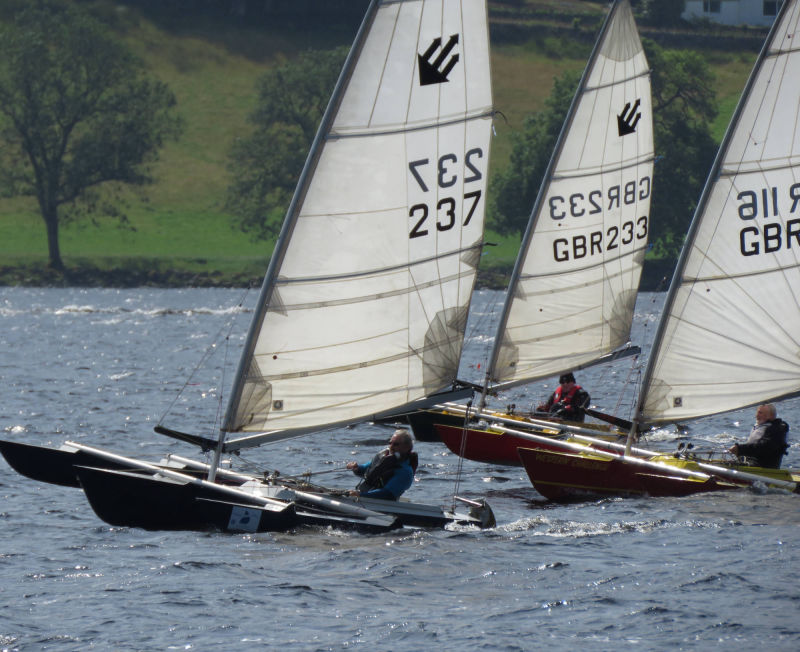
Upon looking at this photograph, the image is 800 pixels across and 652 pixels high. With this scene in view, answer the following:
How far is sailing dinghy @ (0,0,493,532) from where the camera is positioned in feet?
66.1

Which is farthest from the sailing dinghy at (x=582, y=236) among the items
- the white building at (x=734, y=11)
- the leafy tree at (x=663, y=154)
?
the white building at (x=734, y=11)

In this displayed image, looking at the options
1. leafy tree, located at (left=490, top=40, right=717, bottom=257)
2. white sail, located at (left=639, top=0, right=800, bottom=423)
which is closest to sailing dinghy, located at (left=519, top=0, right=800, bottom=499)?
white sail, located at (left=639, top=0, right=800, bottom=423)

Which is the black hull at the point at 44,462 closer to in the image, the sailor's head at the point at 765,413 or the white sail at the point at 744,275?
the white sail at the point at 744,275

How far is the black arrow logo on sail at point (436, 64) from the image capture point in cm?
2072

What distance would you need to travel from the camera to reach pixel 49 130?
103 meters

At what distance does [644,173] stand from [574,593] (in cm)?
1797

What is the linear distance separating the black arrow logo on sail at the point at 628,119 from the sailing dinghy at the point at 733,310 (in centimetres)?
811

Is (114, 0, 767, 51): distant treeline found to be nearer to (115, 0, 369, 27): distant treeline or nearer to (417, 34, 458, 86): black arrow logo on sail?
(115, 0, 369, 27): distant treeline

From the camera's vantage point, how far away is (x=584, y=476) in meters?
24.7

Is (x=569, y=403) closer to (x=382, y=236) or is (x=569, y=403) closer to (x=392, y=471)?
(x=392, y=471)

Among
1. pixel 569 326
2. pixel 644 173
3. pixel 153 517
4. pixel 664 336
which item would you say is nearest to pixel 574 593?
pixel 153 517

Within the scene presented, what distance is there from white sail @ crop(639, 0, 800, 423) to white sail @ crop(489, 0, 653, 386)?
723cm

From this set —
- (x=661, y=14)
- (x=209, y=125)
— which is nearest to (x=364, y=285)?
(x=209, y=125)

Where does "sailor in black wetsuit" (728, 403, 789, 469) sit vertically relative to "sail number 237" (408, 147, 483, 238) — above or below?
below
